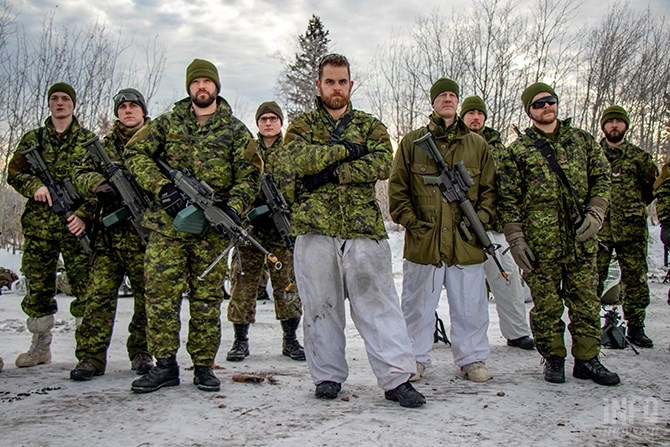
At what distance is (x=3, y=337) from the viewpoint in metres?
5.25

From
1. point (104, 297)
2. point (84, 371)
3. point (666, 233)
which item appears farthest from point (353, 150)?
point (666, 233)

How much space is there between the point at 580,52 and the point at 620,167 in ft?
49.3

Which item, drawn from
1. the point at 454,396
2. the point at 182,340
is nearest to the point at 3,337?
the point at 182,340

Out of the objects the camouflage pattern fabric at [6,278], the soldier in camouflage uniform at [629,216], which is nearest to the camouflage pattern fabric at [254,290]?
the soldier in camouflage uniform at [629,216]

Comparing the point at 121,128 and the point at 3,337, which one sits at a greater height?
the point at 121,128

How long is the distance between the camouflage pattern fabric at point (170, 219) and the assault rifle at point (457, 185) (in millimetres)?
1230

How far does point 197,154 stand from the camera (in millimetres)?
3662

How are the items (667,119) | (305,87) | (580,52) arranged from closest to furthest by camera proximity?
(580,52) → (667,119) → (305,87)

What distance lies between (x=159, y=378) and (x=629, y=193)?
4.69 m

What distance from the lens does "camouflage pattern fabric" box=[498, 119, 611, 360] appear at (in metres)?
3.93

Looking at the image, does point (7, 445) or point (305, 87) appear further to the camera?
point (305, 87)

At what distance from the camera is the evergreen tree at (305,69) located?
85.6 ft

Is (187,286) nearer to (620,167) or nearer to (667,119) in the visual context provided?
(620,167)

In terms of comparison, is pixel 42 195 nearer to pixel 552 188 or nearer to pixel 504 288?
pixel 552 188
